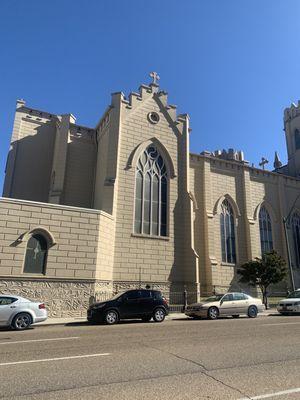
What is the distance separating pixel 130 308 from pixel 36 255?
6.49m

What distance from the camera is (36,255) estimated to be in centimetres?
1889

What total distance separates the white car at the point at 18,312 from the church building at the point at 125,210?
14.0 ft

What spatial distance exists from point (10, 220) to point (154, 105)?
50.1ft

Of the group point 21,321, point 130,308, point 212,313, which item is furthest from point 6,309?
point 212,313

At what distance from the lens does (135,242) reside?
922 inches

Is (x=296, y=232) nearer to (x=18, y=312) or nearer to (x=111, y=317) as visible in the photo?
(x=111, y=317)

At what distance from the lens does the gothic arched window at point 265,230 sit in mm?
34000

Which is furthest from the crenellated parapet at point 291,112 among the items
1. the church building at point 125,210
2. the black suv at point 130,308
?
the black suv at point 130,308

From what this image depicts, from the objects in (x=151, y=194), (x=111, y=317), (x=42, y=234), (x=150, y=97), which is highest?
(x=150, y=97)

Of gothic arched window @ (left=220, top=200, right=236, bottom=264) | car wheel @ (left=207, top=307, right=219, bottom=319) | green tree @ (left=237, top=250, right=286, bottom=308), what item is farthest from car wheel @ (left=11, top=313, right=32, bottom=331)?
gothic arched window @ (left=220, top=200, right=236, bottom=264)

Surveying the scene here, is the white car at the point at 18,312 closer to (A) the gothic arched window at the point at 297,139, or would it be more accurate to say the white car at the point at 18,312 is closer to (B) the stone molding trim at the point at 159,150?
(B) the stone molding trim at the point at 159,150

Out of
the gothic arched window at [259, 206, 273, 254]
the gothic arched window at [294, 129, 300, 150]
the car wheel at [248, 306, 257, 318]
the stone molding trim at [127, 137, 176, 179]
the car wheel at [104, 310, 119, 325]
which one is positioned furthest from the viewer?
the gothic arched window at [294, 129, 300, 150]

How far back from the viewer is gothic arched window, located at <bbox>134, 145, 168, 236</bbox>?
2458 centimetres

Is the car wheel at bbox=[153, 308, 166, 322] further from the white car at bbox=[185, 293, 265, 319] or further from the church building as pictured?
the church building
